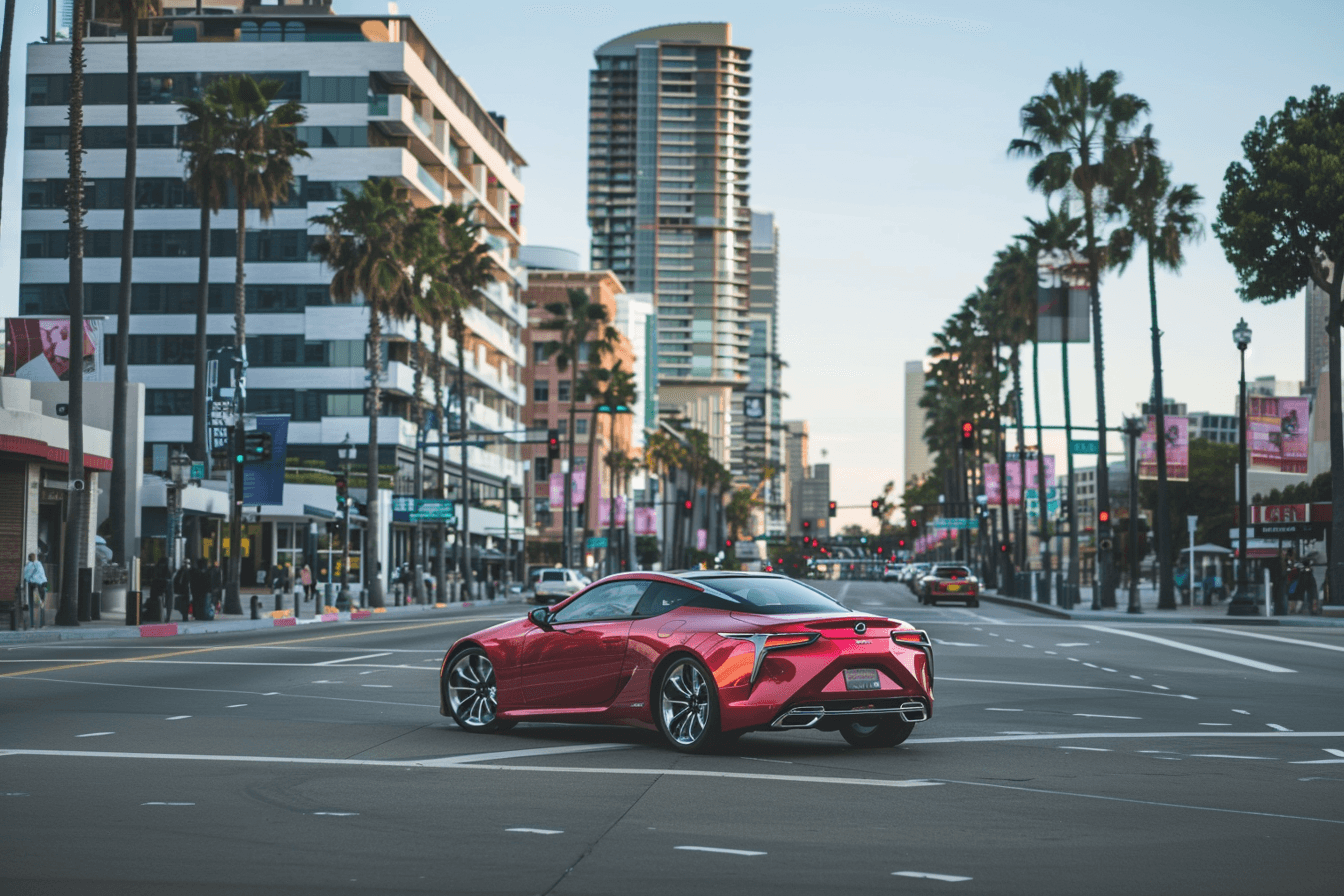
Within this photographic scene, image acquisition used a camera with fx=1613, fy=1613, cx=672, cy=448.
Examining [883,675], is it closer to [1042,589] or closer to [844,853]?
[844,853]

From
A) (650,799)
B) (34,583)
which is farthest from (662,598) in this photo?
(34,583)

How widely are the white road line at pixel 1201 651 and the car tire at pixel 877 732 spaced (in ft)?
40.7

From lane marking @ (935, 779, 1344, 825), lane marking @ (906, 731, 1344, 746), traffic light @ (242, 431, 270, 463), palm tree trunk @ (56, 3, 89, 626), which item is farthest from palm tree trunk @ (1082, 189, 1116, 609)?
lane marking @ (935, 779, 1344, 825)

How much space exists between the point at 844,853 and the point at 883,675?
4.01 meters

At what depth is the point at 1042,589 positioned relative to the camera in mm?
60000

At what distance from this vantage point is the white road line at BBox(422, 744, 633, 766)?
1177 centimetres

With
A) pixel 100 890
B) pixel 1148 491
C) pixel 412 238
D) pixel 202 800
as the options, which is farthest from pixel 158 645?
pixel 1148 491

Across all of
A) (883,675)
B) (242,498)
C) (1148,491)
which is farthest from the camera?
(1148,491)

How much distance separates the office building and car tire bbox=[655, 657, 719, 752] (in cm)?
7202

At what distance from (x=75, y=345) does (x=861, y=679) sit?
30.6 metres

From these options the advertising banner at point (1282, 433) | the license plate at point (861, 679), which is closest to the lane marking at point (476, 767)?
the license plate at point (861, 679)

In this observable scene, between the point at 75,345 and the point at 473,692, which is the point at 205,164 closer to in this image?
the point at 75,345

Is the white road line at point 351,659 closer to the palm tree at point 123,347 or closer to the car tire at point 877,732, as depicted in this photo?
the car tire at point 877,732

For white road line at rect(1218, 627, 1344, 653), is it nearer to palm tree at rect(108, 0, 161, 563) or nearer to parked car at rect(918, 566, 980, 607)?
parked car at rect(918, 566, 980, 607)
